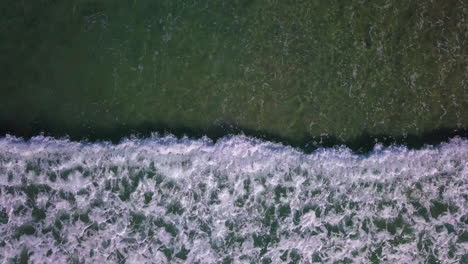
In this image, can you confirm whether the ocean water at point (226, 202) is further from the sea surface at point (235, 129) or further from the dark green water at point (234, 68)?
the dark green water at point (234, 68)

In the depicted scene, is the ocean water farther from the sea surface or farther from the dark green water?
the dark green water

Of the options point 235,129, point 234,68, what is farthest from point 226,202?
point 234,68

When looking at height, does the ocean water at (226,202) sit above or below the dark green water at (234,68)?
below

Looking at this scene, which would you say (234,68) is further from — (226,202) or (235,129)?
(226,202)

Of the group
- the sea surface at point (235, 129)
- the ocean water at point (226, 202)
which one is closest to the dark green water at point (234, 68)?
the sea surface at point (235, 129)

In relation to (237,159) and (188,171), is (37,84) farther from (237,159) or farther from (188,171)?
(237,159)

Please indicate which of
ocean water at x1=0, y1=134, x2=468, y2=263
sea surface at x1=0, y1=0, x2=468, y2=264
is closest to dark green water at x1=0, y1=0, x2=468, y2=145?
sea surface at x1=0, y1=0, x2=468, y2=264

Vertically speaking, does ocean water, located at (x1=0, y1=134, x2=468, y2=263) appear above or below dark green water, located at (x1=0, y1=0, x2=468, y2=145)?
below
